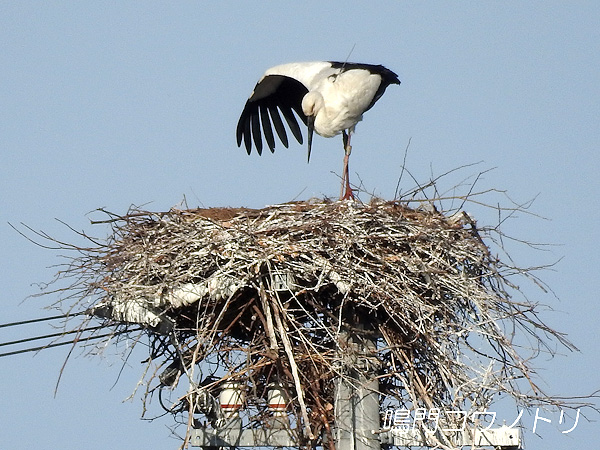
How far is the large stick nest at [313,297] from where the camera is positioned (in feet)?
21.9

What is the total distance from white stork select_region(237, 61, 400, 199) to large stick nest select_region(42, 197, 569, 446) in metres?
1.72

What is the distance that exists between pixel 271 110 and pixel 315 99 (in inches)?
35.7

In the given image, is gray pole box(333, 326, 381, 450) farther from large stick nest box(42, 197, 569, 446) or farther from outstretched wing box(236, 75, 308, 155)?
outstretched wing box(236, 75, 308, 155)

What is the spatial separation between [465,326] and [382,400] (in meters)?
0.68

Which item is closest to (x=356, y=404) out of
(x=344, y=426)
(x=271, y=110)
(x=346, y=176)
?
(x=344, y=426)

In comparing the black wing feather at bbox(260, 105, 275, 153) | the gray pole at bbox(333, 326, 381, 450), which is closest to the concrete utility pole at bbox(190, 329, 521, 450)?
the gray pole at bbox(333, 326, 381, 450)

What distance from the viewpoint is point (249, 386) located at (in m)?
6.89

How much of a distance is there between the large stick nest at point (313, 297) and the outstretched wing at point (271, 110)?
2.63 metres

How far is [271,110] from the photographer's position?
988 centimetres

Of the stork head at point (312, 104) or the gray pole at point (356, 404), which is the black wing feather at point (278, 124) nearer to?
the stork head at point (312, 104)

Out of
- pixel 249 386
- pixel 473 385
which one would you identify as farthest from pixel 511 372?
pixel 249 386

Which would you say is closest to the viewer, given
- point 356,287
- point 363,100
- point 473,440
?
point 473,440

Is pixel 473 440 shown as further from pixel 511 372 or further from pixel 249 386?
pixel 249 386

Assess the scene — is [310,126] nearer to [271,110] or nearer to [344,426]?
[271,110]
